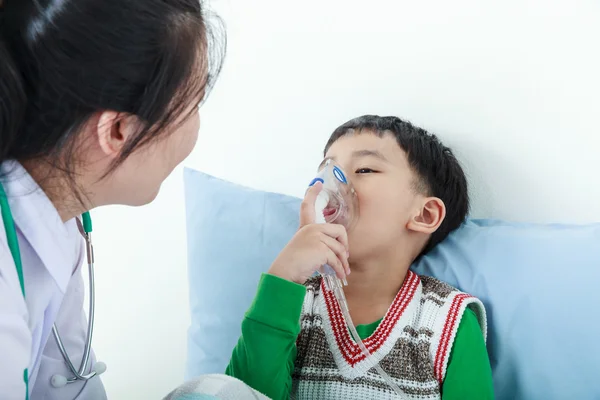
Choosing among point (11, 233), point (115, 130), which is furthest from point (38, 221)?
point (115, 130)

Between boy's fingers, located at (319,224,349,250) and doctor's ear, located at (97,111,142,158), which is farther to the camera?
boy's fingers, located at (319,224,349,250)

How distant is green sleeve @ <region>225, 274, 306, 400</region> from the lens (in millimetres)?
1223

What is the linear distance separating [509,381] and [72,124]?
934 mm

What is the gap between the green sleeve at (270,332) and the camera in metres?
1.22

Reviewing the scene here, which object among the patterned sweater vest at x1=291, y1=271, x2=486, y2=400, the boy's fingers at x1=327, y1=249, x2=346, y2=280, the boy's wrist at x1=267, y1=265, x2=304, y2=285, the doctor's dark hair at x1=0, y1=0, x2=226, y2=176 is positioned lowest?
the patterned sweater vest at x1=291, y1=271, x2=486, y2=400

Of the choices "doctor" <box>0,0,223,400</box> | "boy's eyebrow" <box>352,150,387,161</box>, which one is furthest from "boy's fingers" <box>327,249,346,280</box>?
"doctor" <box>0,0,223,400</box>

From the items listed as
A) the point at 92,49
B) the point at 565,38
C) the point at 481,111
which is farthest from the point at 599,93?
the point at 92,49

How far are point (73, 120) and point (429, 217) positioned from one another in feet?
2.62

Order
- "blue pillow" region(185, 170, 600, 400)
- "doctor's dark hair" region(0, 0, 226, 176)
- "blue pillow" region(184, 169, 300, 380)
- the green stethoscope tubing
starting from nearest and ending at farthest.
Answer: "doctor's dark hair" region(0, 0, 226, 176) < the green stethoscope tubing < "blue pillow" region(185, 170, 600, 400) < "blue pillow" region(184, 169, 300, 380)

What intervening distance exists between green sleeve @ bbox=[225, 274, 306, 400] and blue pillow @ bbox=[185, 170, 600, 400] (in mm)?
227

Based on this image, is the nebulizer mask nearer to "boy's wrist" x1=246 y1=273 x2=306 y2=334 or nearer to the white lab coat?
"boy's wrist" x1=246 y1=273 x2=306 y2=334

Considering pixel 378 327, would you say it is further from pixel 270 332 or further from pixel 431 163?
pixel 431 163

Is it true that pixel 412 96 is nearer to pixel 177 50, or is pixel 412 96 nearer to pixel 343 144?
pixel 343 144

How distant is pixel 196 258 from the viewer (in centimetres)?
156
